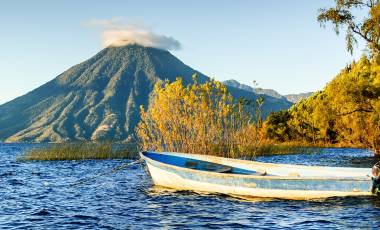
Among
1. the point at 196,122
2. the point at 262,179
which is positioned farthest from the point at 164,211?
the point at 196,122

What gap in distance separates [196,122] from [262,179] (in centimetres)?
977

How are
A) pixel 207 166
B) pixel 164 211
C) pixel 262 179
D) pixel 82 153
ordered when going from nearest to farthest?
pixel 164 211
pixel 262 179
pixel 207 166
pixel 82 153

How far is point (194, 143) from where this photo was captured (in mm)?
28312

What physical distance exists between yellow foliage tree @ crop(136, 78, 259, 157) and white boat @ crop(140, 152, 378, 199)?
3.09 meters

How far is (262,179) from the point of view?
18641mm

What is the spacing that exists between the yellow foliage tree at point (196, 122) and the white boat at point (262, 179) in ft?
10.1

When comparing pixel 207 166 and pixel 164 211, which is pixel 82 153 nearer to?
pixel 207 166

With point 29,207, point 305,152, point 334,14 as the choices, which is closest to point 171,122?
point 29,207

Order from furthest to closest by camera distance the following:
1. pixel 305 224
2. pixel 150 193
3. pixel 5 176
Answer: pixel 5 176
pixel 150 193
pixel 305 224

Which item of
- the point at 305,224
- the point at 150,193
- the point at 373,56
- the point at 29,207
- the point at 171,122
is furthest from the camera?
the point at 373,56

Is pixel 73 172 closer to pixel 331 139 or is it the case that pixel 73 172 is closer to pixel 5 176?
pixel 5 176

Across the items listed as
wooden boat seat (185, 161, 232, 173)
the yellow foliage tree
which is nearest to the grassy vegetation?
the yellow foliage tree

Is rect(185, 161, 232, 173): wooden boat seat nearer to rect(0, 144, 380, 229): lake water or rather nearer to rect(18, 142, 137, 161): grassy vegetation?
rect(0, 144, 380, 229): lake water

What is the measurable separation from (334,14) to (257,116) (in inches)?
347
